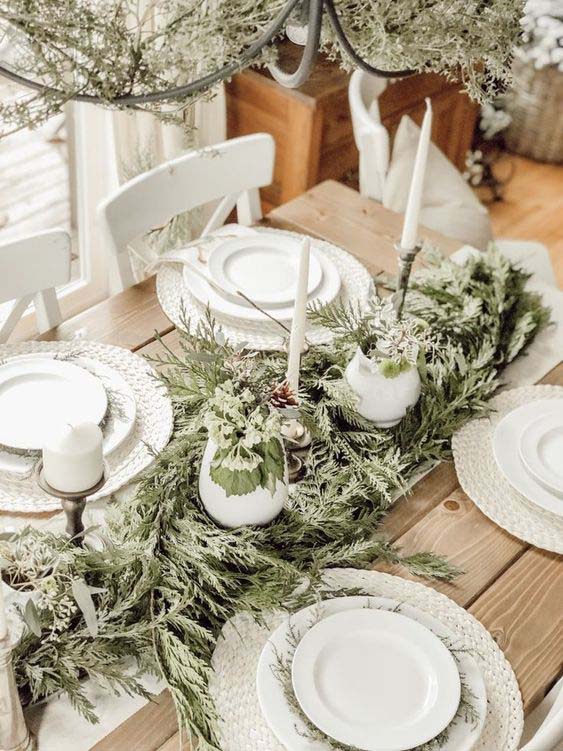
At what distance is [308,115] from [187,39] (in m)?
1.79

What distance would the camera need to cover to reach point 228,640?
114 cm

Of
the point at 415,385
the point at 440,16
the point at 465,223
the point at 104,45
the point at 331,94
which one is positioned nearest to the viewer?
the point at 104,45

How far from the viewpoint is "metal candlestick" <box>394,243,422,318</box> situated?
151cm

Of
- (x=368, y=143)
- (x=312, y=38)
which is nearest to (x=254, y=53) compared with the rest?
(x=312, y=38)

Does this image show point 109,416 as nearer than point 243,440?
No

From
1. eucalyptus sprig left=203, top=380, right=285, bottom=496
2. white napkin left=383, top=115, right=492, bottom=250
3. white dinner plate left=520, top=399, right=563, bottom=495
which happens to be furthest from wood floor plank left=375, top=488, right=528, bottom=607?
white napkin left=383, top=115, right=492, bottom=250

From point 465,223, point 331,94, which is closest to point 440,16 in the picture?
point 465,223

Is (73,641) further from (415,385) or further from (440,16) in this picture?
(440,16)

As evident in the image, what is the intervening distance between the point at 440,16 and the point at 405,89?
2.01 m

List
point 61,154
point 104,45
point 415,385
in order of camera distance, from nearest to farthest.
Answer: point 104,45
point 415,385
point 61,154

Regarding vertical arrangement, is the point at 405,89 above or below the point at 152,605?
below

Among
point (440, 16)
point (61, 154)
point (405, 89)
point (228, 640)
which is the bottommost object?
point (61, 154)

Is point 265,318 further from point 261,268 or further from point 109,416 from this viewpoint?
point 109,416

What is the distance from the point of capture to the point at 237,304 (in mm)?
1623
